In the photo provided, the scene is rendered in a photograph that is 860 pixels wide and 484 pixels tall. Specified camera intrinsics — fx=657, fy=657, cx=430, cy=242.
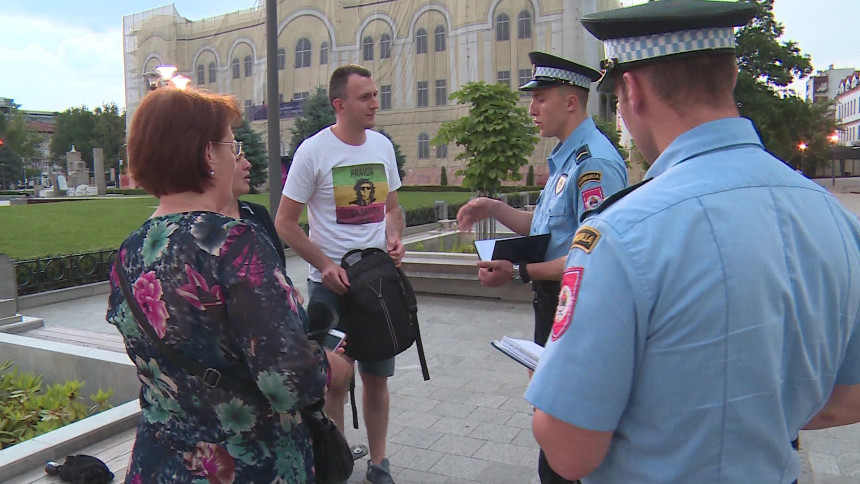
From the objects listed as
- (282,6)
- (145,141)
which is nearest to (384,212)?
(145,141)

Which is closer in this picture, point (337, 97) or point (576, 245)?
point (576, 245)

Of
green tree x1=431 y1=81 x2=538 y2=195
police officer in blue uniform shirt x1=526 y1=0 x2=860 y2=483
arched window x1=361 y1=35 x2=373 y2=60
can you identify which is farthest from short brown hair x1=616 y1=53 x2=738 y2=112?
arched window x1=361 y1=35 x2=373 y2=60

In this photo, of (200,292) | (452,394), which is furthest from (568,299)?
(452,394)

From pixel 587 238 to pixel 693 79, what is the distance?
390 mm

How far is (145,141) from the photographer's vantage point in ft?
6.29

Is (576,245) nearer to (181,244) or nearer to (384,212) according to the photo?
(181,244)

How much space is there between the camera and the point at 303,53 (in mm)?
51594

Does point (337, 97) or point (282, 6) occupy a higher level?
point (282, 6)

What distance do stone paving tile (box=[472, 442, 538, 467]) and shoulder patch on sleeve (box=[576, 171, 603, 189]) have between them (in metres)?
1.91

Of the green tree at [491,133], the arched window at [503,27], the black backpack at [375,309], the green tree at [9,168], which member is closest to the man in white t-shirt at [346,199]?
the black backpack at [375,309]

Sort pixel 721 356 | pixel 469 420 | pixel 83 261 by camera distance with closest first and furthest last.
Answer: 1. pixel 721 356
2. pixel 469 420
3. pixel 83 261

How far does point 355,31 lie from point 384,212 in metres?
49.0

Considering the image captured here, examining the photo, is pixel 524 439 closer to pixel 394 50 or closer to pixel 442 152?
pixel 442 152

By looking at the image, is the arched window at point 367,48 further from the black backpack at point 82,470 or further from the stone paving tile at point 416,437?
the black backpack at point 82,470
